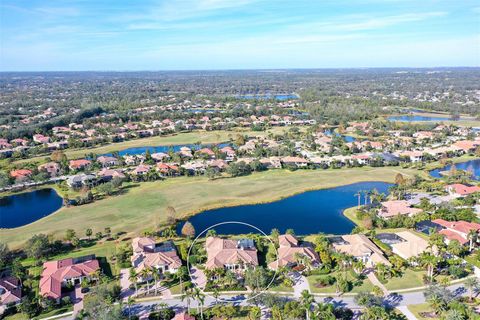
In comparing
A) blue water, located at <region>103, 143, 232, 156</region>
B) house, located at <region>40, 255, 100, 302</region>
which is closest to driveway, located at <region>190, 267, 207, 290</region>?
house, located at <region>40, 255, 100, 302</region>

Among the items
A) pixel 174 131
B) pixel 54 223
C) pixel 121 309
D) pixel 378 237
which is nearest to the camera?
pixel 121 309

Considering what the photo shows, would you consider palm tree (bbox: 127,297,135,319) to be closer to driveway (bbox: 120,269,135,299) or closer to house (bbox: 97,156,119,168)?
driveway (bbox: 120,269,135,299)

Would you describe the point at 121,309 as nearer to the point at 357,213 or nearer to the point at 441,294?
the point at 441,294

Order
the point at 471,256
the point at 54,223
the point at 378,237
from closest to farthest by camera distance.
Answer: the point at 471,256 → the point at 378,237 → the point at 54,223

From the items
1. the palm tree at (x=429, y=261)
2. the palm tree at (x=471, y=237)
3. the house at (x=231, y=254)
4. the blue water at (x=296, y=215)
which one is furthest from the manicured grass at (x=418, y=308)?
the blue water at (x=296, y=215)

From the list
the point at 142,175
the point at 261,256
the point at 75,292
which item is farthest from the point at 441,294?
the point at 142,175

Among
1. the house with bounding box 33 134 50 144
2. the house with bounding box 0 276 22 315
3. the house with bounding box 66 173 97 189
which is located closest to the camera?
the house with bounding box 0 276 22 315
